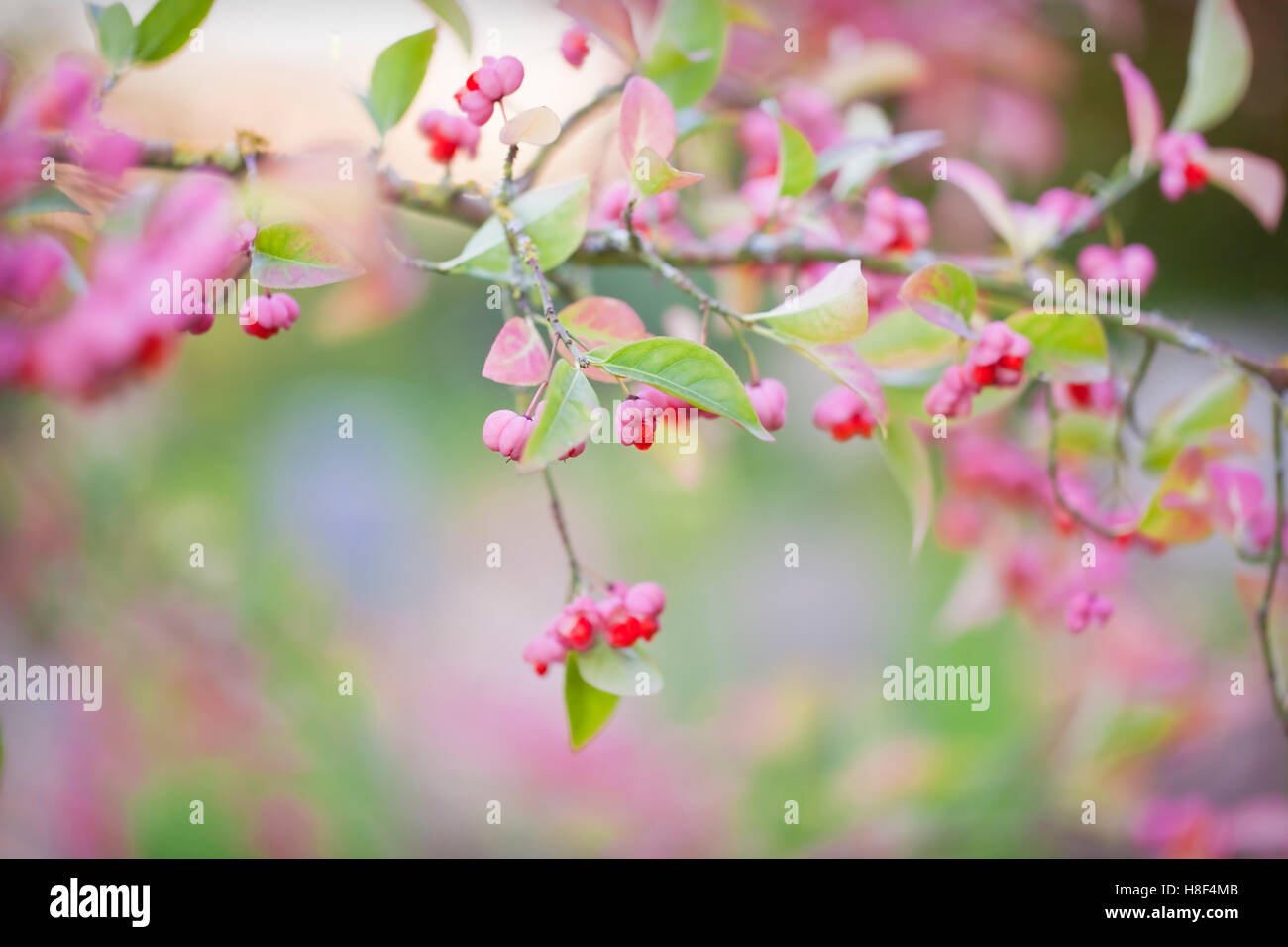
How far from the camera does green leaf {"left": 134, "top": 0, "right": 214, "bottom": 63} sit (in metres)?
0.48

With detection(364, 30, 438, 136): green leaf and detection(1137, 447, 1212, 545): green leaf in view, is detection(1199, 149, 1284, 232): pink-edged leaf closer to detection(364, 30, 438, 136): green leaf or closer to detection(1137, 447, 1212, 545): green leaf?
detection(1137, 447, 1212, 545): green leaf

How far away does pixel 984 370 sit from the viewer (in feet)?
1.54

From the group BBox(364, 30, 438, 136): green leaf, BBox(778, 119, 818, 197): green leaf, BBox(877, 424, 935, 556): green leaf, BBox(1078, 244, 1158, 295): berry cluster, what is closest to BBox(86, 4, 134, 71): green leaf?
BBox(364, 30, 438, 136): green leaf

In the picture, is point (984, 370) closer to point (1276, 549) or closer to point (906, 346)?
point (906, 346)

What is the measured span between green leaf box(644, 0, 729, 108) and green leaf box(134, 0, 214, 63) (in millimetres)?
248

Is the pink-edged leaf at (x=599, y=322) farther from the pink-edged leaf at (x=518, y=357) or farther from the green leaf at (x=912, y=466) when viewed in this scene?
the green leaf at (x=912, y=466)

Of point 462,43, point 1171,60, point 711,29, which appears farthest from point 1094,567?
point 1171,60

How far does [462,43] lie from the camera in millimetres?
573

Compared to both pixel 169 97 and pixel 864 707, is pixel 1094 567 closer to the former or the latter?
pixel 864 707

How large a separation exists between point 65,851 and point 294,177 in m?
1.03

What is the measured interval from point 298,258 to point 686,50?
28 centimetres

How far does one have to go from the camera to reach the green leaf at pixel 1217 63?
23.5 inches

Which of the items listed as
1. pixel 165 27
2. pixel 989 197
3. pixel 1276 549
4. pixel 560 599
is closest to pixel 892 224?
pixel 989 197

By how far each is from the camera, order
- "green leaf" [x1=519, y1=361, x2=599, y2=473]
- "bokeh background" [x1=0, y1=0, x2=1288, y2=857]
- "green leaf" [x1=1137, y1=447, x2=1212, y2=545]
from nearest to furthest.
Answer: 1. "green leaf" [x1=519, y1=361, x2=599, y2=473]
2. "green leaf" [x1=1137, y1=447, x2=1212, y2=545]
3. "bokeh background" [x1=0, y1=0, x2=1288, y2=857]
